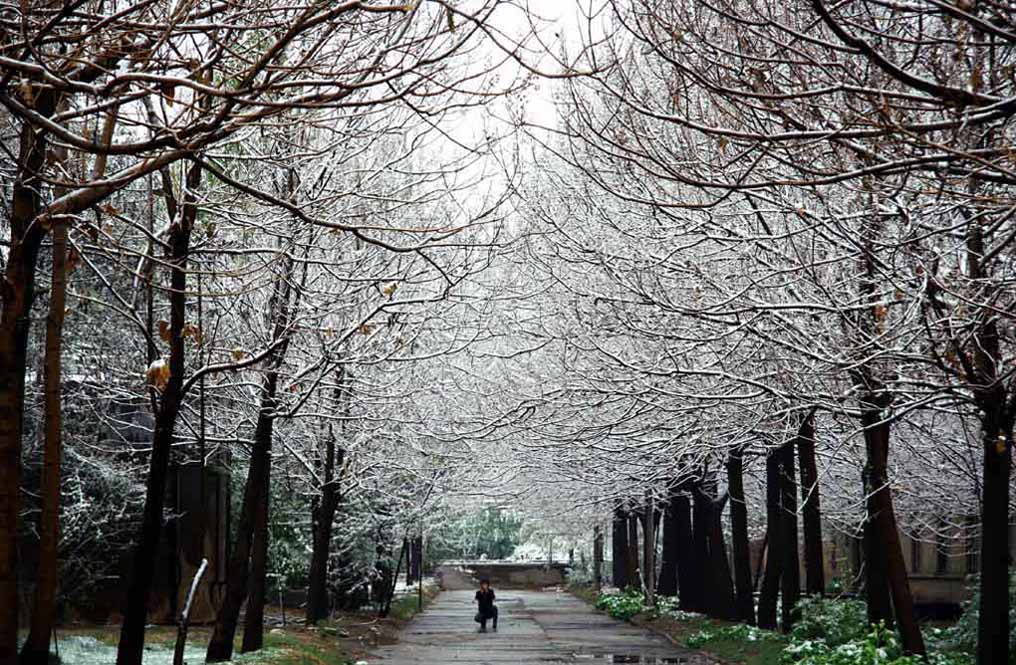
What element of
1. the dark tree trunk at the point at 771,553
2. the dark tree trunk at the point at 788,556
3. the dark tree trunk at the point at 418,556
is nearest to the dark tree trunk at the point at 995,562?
the dark tree trunk at the point at 788,556

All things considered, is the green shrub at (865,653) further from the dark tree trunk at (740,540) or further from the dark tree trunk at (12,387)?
the dark tree trunk at (12,387)

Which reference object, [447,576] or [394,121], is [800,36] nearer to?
[394,121]

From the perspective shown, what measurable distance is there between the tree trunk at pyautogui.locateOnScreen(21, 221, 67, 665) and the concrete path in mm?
11128

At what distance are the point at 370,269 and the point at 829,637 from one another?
8889 millimetres

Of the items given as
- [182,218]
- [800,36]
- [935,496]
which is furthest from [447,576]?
[800,36]

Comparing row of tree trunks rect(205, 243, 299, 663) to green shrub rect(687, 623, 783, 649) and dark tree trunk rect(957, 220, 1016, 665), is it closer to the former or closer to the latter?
dark tree trunk rect(957, 220, 1016, 665)

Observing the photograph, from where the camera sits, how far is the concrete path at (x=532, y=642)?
23594mm

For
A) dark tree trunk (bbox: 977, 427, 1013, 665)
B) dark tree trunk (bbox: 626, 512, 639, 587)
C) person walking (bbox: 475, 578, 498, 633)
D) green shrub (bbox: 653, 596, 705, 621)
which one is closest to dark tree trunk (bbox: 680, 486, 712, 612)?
green shrub (bbox: 653, 596, 705, 621)

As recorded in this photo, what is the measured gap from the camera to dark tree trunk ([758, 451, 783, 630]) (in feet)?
82.6

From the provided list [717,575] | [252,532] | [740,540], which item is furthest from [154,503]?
[717,575]

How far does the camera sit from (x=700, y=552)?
107 ft

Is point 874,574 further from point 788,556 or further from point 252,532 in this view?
point 252,532

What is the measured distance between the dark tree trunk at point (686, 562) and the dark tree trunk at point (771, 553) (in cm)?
701

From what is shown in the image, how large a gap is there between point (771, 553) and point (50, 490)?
17.0 meters
